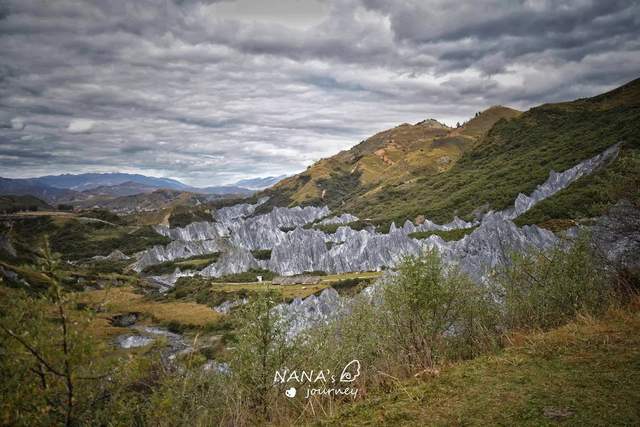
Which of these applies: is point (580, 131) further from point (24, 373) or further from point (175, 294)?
point (24, 373)

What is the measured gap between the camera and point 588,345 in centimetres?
1147

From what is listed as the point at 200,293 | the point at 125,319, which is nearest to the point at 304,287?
the point at 200,293

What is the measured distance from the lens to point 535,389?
957cm

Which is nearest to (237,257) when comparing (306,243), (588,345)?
(306,243)

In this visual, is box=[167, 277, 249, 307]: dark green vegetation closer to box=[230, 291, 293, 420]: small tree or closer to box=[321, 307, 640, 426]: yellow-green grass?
box=[230, 291, 293, 420]: small tree

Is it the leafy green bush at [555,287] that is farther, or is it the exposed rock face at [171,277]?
the exposed rock face at [171,277]

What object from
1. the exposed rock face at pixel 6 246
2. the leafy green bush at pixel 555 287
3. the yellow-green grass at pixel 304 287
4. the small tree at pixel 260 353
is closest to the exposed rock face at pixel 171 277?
the yellow-green grass at pixel 304 287

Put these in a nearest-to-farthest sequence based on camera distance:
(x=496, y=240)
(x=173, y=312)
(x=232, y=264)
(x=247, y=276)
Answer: (x=496, y=240) → (x=173, y=312) → (x=247, y=276) → (x=232, y=264)

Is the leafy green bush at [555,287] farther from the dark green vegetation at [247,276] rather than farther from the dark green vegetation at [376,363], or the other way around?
the dark green vegetation at [247,276]

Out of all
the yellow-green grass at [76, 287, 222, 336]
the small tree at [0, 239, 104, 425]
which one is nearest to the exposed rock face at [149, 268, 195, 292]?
the yellow-green grass at [76, 287, 222, 336]

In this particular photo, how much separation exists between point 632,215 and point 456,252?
63811 millimetres

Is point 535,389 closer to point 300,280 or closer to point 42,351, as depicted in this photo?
point 42,351

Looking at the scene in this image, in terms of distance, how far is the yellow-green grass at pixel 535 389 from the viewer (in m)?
8.44

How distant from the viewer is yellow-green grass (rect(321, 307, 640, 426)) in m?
8.44
